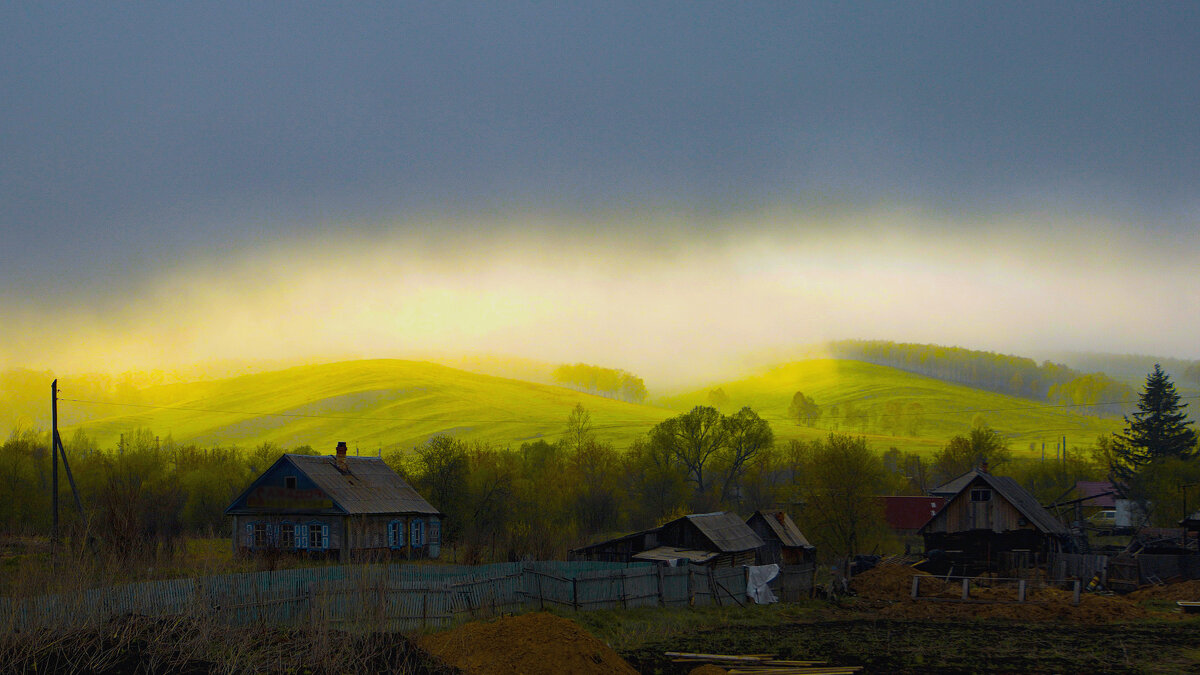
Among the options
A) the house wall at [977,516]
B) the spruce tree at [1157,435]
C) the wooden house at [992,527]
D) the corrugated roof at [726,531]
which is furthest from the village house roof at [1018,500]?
the spruce tree at [1157,435]

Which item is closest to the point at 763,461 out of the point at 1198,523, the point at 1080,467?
the point at 1080,467

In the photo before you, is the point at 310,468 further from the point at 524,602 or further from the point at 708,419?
the point at 708,419

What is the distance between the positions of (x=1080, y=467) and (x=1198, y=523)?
61435 mm

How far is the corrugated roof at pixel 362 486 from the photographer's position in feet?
181

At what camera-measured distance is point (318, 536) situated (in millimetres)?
54844

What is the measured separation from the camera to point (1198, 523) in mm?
52812

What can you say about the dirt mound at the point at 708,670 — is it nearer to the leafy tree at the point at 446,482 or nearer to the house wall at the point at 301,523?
the house wall at the point at 301,523

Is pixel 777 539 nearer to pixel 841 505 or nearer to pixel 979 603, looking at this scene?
pixel 841 505

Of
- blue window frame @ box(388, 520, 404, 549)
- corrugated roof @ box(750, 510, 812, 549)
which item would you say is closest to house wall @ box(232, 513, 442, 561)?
blue window frame @ box(388, 520, 404, 549)

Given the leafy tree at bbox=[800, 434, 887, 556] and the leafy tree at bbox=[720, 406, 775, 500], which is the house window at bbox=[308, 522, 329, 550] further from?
the leafy tree at bbox=[720, 406, 775, 500]

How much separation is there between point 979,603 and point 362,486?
3385 centimetres

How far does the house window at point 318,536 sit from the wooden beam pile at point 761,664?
33625 millimetres

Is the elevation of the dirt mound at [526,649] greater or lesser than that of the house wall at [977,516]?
greater

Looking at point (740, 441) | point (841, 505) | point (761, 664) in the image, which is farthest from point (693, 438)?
point (761, 664)
